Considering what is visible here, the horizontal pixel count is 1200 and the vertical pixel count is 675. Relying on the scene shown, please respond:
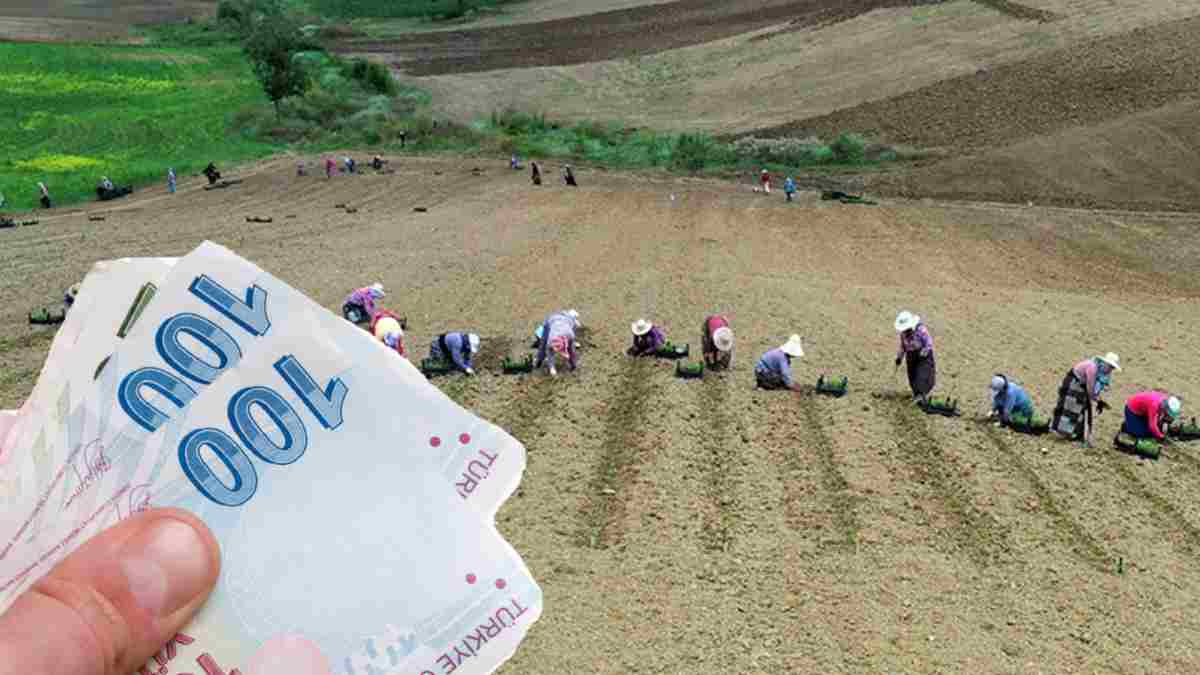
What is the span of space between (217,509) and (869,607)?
24.7ft

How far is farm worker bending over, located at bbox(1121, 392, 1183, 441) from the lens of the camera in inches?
533

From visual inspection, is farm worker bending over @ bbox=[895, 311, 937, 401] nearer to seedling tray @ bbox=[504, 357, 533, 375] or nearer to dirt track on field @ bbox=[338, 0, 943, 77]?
Answer: seedling tray @ bbox=[504, 357, 533, 375]

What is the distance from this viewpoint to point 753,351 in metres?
17.8

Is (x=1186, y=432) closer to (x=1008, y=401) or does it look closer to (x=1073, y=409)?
(x=1073, y=409)

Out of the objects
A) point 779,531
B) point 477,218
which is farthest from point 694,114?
point 779,531

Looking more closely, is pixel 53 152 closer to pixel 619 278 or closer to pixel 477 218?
pixel 477 218

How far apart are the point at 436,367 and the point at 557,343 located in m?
2.20

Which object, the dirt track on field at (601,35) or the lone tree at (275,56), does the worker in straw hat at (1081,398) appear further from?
the dirt track on field at (601,35)

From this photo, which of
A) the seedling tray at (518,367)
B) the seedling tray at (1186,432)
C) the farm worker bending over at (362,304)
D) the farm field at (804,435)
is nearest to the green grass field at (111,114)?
the farm field at (804,435)

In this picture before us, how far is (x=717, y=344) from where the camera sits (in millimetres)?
15984

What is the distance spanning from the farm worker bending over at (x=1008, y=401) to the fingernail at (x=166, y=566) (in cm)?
1334

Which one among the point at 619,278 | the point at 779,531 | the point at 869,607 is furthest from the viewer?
the point at 619,278

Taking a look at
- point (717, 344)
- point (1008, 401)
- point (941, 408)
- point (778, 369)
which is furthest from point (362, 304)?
point (1008, 401)

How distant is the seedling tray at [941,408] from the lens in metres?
14.4
